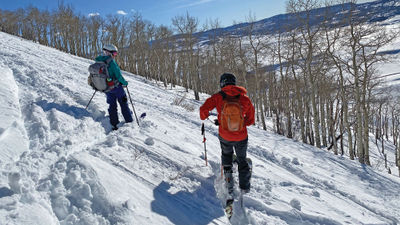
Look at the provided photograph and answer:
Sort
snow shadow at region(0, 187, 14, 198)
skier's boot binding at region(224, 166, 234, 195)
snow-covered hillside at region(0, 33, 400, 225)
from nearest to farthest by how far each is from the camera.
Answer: snow shadow at region(0, 187, 14, 198) < snow-covered hillside at region(0, 33, 400, 225) < skier's boot binding at region(224, 166, 234, 195)

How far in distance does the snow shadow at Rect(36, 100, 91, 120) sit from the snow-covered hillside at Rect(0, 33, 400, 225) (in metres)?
0.03

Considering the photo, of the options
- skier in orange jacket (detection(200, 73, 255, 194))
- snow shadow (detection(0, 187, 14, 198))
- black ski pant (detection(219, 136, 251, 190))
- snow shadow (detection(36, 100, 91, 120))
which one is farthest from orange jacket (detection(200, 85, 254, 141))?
snow shadow (detection(36, 100, 91, 120))

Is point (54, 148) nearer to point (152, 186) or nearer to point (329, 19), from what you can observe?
point (152, 186)

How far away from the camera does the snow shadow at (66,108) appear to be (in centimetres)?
548

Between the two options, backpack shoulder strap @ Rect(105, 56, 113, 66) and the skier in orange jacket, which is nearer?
the skier in orange jacket

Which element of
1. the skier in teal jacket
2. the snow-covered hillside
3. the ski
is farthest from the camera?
the skier in teal jacket

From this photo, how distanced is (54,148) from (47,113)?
1.95 metres

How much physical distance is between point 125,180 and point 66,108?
3688 mm

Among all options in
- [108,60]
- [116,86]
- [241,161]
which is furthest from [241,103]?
[108,60]

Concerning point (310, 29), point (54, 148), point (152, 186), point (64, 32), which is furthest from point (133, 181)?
point (64, 32)

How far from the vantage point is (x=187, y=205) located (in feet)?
10.7

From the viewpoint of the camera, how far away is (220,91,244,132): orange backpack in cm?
329

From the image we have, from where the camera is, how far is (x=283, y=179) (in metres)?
5.05

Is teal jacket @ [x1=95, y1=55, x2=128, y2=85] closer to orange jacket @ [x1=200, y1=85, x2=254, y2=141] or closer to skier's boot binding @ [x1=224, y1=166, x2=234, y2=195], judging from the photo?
orange jacket @ [x1=200, y1=85, x2=254, y2=141]
